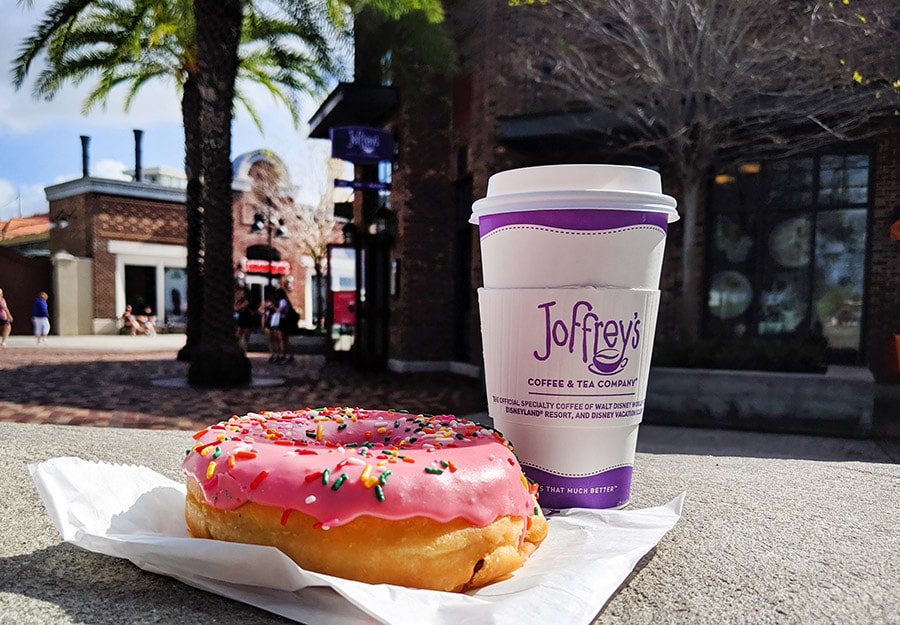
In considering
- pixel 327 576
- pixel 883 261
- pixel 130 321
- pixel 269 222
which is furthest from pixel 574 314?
pixel 130 321

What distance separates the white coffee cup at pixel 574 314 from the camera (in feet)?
7.03

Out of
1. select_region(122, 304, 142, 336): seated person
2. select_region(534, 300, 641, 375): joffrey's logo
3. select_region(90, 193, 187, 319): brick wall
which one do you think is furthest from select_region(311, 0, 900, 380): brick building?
select_region(90, 193, 187, 319): brick wall

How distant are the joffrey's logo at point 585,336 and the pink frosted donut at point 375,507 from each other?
42cm

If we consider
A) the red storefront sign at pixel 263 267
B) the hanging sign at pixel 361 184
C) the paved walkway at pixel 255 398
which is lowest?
the paved walkway at pixel 255 398

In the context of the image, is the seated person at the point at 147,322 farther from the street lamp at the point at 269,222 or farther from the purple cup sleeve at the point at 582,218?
the purple cup sleeve at the point at 582,218

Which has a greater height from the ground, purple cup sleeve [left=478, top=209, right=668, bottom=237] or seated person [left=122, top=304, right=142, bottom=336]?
purple cup sleeve [left=478, top=209, right=668, bottom=237]

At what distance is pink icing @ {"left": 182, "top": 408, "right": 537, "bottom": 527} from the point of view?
1.70 metres

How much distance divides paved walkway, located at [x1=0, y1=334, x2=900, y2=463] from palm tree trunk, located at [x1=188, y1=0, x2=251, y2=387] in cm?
49

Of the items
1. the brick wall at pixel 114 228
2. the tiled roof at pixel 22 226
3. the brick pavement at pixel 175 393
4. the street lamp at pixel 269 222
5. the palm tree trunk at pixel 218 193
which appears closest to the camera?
the brick pavement at pixel 175 393

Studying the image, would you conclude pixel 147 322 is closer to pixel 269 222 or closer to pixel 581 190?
pixel 269 222

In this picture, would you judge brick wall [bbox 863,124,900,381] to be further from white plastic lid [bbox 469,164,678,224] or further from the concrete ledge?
white plastic lid [bbox 469,164,678,224]

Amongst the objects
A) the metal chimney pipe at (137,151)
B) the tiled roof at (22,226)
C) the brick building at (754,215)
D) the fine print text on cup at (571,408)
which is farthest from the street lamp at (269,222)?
the fine print text on cup at (571,408)

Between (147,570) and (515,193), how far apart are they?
5.49ft

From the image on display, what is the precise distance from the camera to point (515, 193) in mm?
2209
